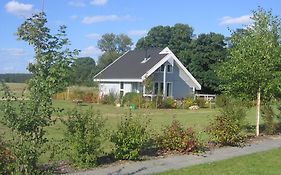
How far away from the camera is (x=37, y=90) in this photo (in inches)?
236

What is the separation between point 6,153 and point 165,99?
31.4m

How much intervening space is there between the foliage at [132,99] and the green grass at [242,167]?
2612cm

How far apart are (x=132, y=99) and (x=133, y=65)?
980cm

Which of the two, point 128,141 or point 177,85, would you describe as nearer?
point 128,141

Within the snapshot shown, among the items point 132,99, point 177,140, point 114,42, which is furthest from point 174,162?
point 114,42

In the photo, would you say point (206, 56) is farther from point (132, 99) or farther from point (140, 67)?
point (132, 99)

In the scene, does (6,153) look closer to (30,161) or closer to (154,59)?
(30,161)

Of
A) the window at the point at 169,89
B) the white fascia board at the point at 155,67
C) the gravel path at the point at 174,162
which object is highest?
the white fascia board at the point at 155,67

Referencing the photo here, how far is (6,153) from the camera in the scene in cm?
754

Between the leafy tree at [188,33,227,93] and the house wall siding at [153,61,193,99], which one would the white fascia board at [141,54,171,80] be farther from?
the leafy tree at [188,33,227,93]

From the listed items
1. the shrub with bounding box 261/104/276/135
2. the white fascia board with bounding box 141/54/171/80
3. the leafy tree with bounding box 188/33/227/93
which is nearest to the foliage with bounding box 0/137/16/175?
the shrub with bounding box 261/104/276/135

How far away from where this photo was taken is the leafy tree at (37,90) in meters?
5.77

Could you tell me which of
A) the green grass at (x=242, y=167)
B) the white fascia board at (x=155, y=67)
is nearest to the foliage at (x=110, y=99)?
the white fascia board at (x=155, y=67)

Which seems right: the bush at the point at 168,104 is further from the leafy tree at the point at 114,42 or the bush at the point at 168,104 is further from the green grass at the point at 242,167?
the leafy tree at the point at 114,42
